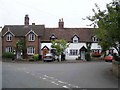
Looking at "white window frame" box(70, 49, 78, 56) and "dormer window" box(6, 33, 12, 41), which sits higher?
"dormer window" box(6, 33, 12, 41)

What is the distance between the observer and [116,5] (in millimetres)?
26953

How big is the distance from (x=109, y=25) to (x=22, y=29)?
158 ft

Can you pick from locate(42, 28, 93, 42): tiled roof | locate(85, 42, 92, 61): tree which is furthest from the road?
locate(42, 28, 93, 42): tiled roof

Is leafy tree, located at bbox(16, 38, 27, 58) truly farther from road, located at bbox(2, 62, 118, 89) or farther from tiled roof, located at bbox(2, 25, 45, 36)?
road, located at bbox(2, 62, 118, 89)

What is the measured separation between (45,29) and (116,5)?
47.1 meters

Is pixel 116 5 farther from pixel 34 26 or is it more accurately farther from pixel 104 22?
pixel 34 26

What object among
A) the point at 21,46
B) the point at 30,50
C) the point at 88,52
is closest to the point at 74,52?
the point at 88,52

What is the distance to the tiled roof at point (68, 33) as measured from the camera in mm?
70275

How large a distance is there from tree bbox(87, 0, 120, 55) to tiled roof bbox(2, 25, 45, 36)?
41348 mm

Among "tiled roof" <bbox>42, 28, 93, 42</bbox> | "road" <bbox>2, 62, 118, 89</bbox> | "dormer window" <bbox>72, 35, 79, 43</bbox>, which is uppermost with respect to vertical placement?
"tiled roof" <bbox>42, 28, 93, 42</bbox>

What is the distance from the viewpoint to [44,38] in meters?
Answer: 70.1

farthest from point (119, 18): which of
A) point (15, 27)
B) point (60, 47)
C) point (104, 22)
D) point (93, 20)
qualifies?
point (15, 27)

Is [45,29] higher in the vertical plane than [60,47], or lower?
higher

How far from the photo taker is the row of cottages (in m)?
68.9
